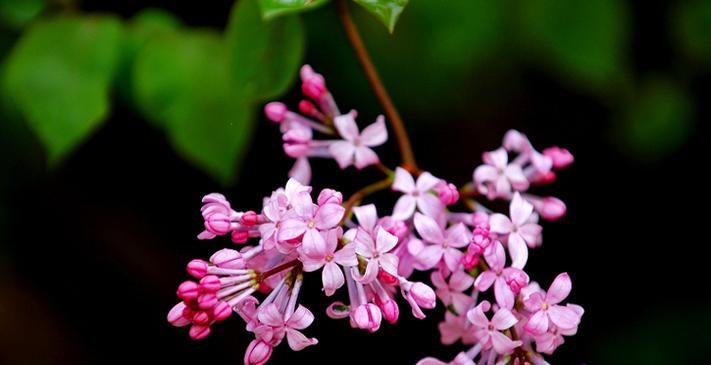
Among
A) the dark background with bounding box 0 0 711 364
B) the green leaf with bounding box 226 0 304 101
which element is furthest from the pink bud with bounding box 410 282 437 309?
the dark background with bounding box 0 0 711 364

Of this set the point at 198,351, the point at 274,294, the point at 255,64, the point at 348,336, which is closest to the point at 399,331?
the point at 348,336

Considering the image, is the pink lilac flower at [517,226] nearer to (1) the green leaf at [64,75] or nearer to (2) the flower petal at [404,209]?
(2) the flower petal at [404,209]

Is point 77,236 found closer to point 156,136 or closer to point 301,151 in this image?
point 156,136

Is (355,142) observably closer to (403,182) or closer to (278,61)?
(403,182)

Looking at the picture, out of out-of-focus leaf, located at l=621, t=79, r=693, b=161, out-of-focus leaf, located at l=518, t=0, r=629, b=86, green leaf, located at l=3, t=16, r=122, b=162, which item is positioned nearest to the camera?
green leaf, located at l=3, t=16, r=122, b=162

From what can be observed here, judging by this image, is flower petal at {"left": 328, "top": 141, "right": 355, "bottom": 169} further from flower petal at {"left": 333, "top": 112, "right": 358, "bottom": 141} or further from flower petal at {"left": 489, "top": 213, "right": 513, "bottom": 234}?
flower petal at {"left": 489, "top": 213, "right": 513, "bottom": 234}

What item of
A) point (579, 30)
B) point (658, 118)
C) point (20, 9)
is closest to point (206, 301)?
point (20, 9)
